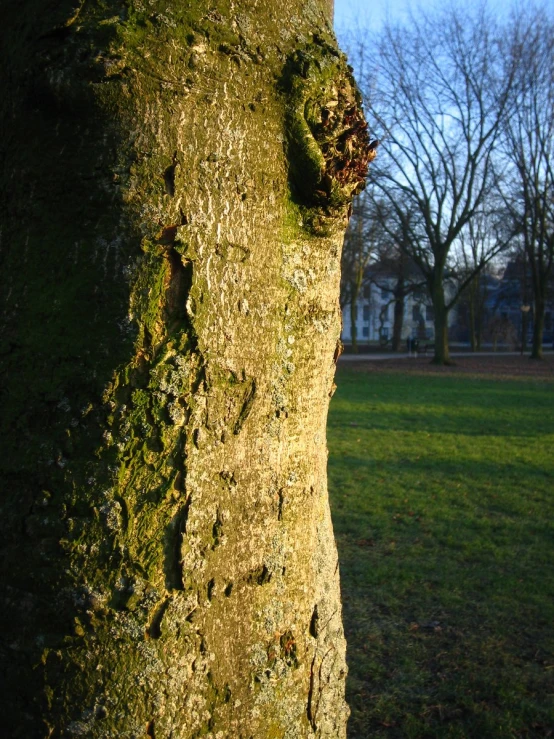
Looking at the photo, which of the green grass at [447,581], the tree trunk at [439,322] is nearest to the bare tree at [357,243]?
the tree trunk at [439,322]

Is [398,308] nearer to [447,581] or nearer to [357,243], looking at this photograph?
[357,243]

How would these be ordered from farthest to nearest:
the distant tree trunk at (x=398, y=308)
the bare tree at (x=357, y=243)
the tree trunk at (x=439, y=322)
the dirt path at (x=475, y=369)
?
1. the distant tree trunk at (x=398, y=308)
2. the tree trunk at (x=439, y=322)
3. the bare tree at (x=357, y=243)
4. the dirt path at (x=475, y=369)

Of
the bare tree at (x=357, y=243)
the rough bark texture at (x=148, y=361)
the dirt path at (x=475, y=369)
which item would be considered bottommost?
the dirt path at (x=475, y=369)

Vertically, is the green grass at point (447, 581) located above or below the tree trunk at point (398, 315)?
below

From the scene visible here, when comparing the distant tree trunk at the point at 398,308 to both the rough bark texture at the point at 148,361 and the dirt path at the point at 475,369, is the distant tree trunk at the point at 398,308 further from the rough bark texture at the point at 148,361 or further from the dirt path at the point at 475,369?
the rough bark texture at the point at 148,361

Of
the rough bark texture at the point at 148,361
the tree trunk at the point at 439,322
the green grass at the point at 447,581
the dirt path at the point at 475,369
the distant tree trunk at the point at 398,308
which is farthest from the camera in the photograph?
the distant tree trunk at the point at 398,308

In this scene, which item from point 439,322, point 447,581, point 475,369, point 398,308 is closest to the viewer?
point 447,581

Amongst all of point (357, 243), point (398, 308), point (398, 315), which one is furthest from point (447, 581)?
point (398, 315)

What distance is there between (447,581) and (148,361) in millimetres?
4232

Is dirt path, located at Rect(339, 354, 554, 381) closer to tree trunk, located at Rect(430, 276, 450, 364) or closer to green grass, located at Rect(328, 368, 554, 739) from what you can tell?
tree trunk, located at Rect(430, 276, 450, 364)

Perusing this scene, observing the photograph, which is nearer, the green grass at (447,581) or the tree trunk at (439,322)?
the green grass at (447,581)

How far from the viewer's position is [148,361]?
55.5 inches

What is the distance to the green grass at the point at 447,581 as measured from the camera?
11.5 ft

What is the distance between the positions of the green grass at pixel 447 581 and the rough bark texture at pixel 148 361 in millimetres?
2254
